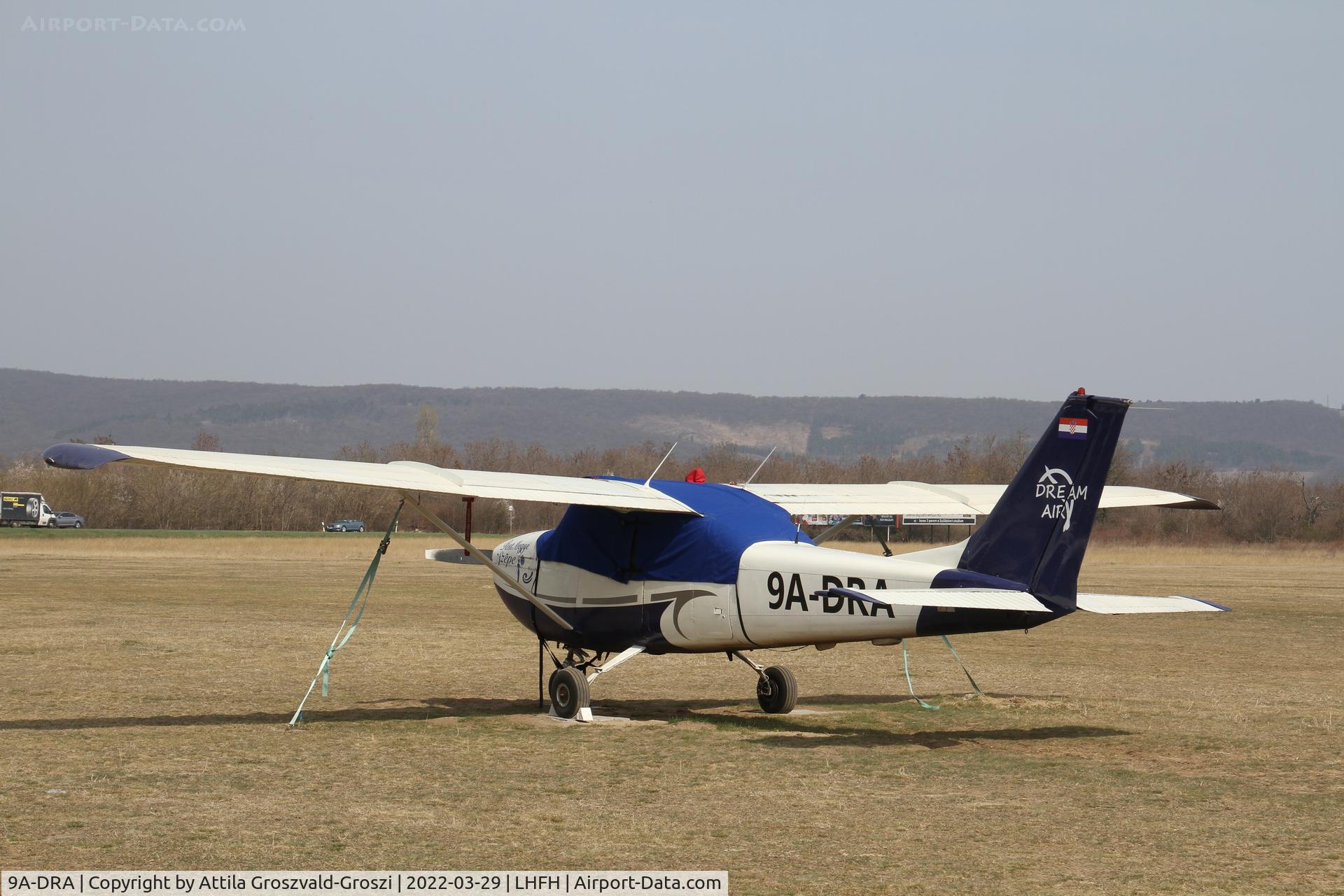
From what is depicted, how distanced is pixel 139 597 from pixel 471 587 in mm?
8363

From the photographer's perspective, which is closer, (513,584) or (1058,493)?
(1058,493)

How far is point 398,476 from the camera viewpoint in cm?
1163

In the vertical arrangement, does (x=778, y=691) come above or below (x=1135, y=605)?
below

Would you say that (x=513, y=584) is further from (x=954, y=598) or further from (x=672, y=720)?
(x=954, y=598)

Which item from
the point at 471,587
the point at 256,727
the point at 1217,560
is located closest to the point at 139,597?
the point at 471,587

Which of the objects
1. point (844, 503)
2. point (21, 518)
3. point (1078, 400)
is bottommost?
point (21, 518)

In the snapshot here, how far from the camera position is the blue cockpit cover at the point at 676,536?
12.3m

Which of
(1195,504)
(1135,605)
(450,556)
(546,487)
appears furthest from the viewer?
(1195,504)

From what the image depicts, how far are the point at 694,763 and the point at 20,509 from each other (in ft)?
254

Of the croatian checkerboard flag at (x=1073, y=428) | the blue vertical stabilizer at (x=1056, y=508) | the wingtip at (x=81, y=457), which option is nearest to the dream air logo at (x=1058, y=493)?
the blue vertical stabilizer at (x=1056, y=508)

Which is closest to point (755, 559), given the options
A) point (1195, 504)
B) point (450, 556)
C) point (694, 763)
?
point (694, 763)

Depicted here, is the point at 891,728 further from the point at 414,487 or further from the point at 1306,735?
the point at 414,487

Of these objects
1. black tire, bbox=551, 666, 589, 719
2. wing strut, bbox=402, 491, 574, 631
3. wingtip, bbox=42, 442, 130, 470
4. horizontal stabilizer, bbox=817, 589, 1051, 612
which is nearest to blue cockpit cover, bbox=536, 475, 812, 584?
wing strut, bbox=402, 491, 574, 631

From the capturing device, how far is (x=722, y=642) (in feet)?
40.0
